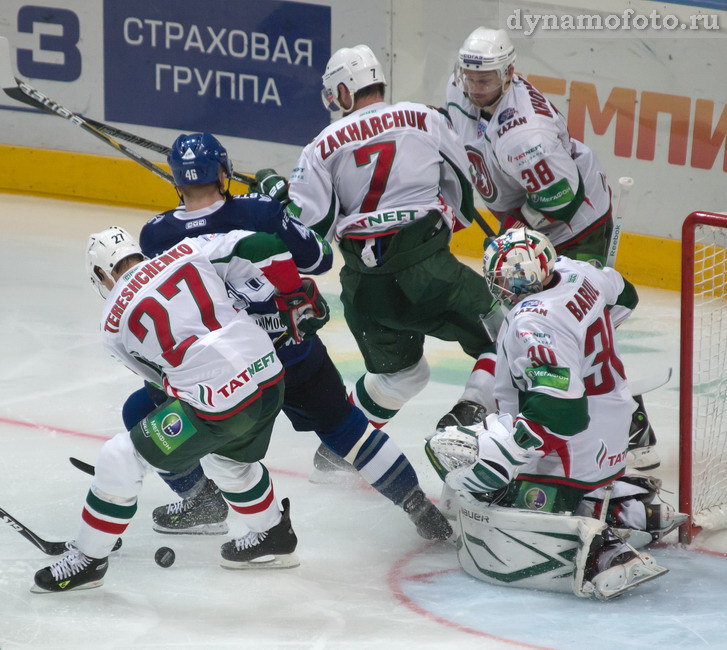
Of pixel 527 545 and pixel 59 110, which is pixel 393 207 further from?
pixel 59 110

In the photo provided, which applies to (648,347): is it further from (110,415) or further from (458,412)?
(110,415)

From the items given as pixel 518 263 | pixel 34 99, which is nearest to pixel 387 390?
pixel 518 263

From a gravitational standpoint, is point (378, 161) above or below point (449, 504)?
above

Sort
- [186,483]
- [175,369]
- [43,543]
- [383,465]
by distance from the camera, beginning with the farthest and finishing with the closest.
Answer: [186,483] → [383,465] → [43,543] → [175,369]

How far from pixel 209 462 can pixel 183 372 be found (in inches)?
13.5

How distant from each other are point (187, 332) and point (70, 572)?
0.69m

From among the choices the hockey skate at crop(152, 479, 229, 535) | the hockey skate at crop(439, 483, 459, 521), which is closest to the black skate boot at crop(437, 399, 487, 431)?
the hockey skate at crop(439, 483, 459, 521)

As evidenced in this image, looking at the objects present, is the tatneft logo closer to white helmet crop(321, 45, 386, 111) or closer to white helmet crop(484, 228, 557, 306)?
white helmet crop(321, 45, 386, 111)

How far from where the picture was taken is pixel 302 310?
11.7 feet

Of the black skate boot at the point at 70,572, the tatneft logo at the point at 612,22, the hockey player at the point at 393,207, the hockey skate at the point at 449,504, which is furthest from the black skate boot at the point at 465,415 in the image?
the tatneft logo at the point at 612,22

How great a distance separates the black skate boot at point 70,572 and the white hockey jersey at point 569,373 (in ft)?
3.58

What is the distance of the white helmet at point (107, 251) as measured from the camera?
3.18 metres

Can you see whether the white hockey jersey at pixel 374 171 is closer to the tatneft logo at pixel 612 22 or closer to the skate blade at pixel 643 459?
the skate blade at pixel 643 459

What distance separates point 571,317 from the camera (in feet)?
10.2
